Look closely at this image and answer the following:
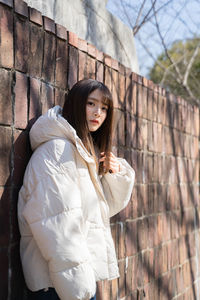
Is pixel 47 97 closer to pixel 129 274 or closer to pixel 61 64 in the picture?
pixel 61 64

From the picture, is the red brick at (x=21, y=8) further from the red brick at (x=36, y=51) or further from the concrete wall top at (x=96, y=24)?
the concrete wall top at (x=96, y=24)

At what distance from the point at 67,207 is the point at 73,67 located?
3.22 feet

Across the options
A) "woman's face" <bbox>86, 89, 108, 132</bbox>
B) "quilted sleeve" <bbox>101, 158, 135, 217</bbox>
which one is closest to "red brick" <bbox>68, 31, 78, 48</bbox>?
"woman's face" <bbox>86, 89, 108, 132</bbox>

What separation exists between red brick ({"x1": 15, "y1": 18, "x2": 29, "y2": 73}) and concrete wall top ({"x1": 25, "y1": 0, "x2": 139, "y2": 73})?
35 cm

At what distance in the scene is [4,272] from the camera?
6.55ft

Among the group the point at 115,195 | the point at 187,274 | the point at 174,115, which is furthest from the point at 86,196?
the point at 187,274

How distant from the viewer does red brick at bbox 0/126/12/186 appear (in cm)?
199

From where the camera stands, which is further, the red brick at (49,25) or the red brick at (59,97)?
the red brick at (59,97)

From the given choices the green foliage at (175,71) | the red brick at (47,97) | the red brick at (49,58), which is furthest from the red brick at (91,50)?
the green foliage at (175,71)

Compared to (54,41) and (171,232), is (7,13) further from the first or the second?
(171,232)

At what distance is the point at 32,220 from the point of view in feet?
6.23

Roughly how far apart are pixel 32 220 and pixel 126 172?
0.80m

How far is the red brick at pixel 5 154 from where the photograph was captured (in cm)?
199

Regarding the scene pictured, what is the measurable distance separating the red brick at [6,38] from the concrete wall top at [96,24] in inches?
17.4
